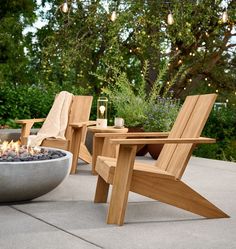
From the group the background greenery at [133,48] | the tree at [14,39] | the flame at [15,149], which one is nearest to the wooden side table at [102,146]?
the flame at [15,149]

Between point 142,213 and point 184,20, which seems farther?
point 184,20

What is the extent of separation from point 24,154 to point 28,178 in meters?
0.32

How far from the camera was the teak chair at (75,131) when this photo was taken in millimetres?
6250

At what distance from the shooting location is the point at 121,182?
152 inches

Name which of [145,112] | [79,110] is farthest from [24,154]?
[145,112]

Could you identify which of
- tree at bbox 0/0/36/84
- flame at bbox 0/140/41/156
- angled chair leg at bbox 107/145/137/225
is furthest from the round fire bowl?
tree at bbox 0/0/36/84

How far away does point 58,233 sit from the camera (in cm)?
355

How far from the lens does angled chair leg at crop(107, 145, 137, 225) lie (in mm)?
3834

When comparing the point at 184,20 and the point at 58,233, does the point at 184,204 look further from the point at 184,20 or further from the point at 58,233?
the point at 184,20

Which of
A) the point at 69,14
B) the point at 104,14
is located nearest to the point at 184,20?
the point at 104,14

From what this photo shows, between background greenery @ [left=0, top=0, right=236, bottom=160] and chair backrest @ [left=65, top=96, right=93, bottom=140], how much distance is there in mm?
1242

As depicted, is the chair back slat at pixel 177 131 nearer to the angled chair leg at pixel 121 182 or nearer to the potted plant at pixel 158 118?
the angled chair leg at pixel 121 182

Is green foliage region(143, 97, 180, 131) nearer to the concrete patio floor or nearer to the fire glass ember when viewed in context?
the concrete patio floor

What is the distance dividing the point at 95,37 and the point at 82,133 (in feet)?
15.8
